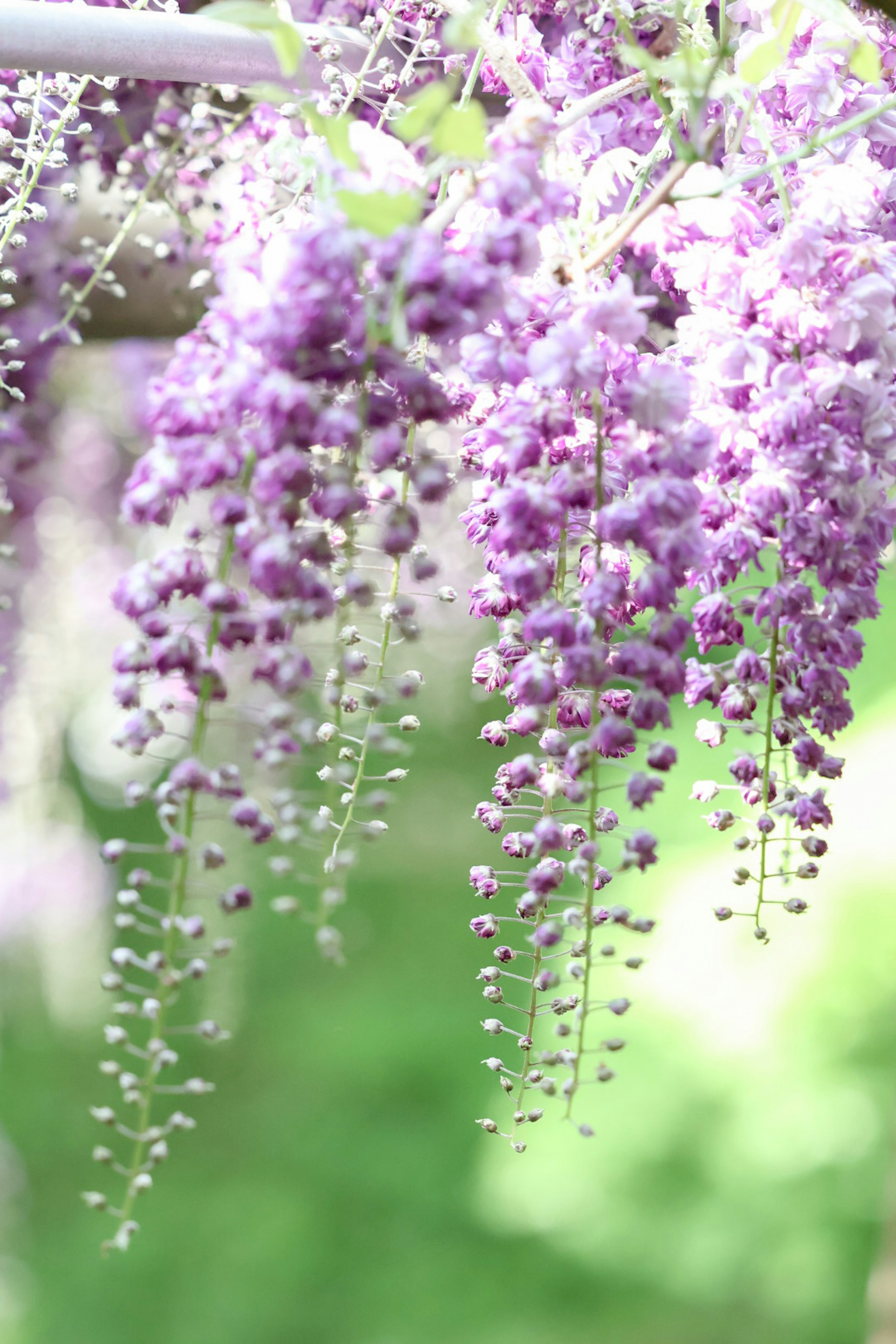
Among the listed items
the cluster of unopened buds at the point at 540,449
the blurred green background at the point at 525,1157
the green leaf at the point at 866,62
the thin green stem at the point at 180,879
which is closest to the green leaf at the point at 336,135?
the cluster of unopened buds at the point at 540,449

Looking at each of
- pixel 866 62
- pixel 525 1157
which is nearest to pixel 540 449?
pixel 866 62

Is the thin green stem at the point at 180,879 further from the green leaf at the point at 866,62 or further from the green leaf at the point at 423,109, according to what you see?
the green leaf at the point at 866,62

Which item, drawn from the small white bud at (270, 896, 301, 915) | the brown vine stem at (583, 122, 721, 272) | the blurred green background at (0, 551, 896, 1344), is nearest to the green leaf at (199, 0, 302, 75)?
the brown vine stem at (583, 122, 721, 272)

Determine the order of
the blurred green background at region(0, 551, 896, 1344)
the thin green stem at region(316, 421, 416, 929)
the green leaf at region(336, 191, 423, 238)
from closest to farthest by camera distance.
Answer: the green leaf at region(336, 191, 423, 238) → the thin green stem at region(316, 421, 416, 929) → the blurred green background at region(0, 551, 896, 1344)

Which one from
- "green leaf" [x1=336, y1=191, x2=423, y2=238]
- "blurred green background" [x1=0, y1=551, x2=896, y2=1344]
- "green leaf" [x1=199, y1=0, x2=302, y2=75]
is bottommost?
"blurred green background" [x1=0, y1=551, x2=896, y2=1344]

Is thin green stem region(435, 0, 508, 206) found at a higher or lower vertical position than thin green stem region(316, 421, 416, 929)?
higher

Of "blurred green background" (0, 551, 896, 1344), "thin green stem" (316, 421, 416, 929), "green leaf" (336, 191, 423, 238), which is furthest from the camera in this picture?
"blurred green background" (0, 551, 896, 1344)

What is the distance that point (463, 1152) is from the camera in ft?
10.2

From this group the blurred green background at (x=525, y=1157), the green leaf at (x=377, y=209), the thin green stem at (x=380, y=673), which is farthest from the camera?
the blurred green background at (x=525, y=1157)

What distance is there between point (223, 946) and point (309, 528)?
0.50ft

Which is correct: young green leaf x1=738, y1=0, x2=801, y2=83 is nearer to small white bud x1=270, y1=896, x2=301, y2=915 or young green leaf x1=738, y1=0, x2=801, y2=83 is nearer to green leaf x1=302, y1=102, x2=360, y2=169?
green leaf x1=302, y1=102, x2=360, y2=169

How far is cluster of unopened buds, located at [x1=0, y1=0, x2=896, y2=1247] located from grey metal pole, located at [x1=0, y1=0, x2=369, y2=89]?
0.14 feet

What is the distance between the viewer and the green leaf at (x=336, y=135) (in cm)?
38

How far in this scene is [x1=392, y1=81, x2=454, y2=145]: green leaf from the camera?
0.38 metres
